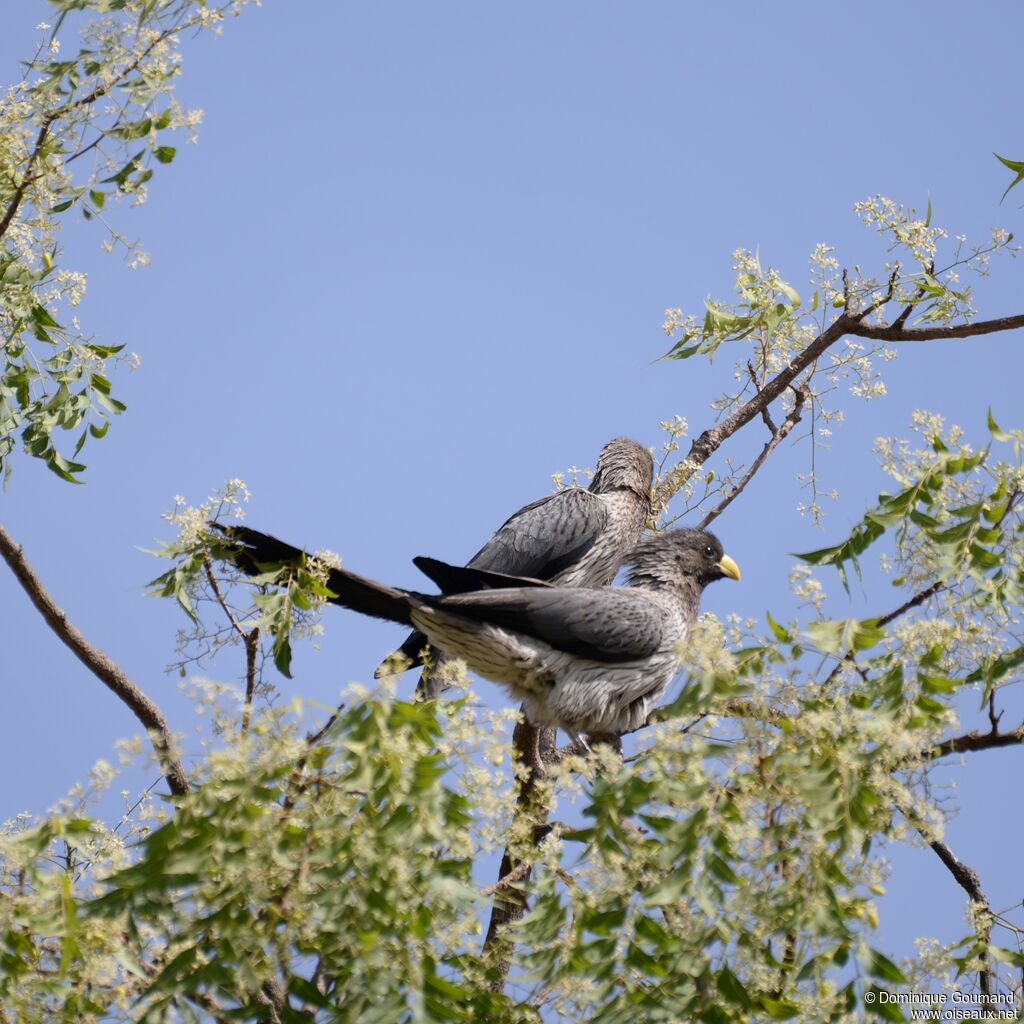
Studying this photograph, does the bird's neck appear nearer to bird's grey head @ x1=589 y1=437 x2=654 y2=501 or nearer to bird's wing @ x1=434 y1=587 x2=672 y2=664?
bird's wing @ x1=434 y1=587 x2=672 y2=664

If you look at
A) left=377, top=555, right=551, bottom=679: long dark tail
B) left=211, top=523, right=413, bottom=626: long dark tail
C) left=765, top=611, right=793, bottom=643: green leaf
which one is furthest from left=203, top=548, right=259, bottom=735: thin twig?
left=765, top=611, right=793, bottom=643: green leaf

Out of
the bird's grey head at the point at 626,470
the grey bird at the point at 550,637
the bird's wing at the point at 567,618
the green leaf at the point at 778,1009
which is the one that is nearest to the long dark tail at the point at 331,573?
the grey bird at the point at 550,637

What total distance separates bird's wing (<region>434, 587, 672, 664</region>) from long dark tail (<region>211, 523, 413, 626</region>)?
197mm

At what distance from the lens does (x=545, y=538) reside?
7297mm

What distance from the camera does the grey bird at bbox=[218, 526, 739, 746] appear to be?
5875mm

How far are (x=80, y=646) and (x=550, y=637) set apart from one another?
200 centimetres

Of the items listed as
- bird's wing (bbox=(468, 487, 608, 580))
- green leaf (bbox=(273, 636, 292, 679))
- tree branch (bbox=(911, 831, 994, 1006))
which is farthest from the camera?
bird's wing (bbox=(468, 487, 608, 580))

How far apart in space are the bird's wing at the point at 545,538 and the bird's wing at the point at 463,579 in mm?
1066

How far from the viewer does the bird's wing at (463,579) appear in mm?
5961

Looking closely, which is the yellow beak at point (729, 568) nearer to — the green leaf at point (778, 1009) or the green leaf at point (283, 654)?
the green leaf at point (283, 654)

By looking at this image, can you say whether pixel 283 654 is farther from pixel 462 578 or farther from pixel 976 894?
pixel 976 894

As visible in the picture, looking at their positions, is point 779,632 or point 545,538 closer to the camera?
point 779,632

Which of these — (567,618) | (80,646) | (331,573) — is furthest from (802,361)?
(80,646)

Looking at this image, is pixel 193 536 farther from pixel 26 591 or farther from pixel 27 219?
pixel 27 219
